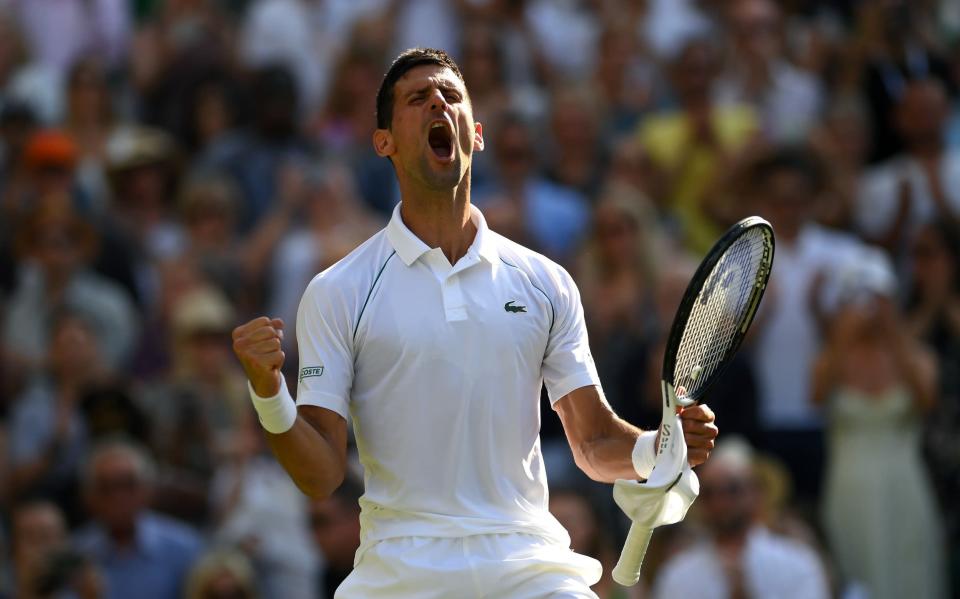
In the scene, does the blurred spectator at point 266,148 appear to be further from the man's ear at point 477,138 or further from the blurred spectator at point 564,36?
the man's ear at point 477,138

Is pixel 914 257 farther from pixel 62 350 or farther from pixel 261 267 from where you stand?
pixel 62 350

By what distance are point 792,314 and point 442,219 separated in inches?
202

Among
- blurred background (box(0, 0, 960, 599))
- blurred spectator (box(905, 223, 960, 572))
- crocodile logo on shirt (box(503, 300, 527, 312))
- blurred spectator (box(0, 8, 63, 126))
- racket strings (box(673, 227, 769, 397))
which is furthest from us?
blurred spectator (box(0, 8, 63, 126))

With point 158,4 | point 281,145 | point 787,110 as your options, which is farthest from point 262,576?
point 158,4

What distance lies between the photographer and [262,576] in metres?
9.38

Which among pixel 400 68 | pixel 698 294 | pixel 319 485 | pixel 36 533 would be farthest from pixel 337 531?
pixel 698 294

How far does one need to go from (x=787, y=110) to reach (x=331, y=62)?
10.4 feet

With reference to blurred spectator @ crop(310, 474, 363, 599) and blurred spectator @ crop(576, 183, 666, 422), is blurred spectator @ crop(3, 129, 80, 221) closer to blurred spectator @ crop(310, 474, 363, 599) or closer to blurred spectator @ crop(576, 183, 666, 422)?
blurred spectator @ crop(310, 474, 363, 599)

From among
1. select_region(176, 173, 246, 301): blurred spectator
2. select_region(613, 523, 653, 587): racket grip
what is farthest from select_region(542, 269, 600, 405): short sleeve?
select_region(176, 173, 246, 301): blurred spectator

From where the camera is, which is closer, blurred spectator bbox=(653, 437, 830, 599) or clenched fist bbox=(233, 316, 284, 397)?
clenched fist bbox=(233, 316, 284, 397)

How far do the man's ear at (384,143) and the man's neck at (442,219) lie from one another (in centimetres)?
15

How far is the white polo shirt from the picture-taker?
5270 mm

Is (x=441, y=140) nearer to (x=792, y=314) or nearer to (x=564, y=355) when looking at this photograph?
(x=564, y=355)

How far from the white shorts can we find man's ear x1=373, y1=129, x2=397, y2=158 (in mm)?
1168
